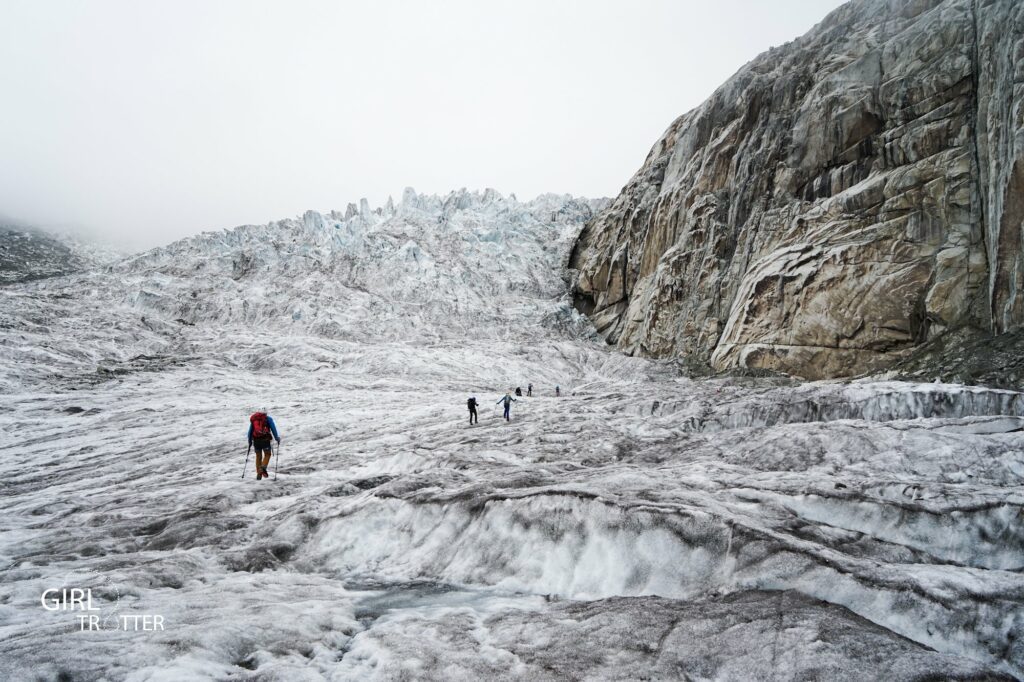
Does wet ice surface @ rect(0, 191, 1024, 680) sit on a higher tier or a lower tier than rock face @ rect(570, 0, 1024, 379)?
lower

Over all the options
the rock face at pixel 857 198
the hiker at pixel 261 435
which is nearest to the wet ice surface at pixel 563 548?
the hiker at pixel 261 435

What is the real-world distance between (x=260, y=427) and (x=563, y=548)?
29.4 feet

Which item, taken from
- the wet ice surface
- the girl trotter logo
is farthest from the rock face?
the girl trotter logo

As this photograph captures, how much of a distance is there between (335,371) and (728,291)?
33911 millimetres

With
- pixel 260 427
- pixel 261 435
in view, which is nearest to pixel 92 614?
pixel 261 435

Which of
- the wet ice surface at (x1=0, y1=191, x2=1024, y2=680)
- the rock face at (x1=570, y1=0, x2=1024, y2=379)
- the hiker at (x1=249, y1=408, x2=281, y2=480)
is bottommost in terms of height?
the wet ice surface at (x1=0, y1=191, x2=1024, y2=680)

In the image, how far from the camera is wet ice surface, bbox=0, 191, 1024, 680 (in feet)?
15.4

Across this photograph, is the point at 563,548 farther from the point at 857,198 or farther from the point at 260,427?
the point at 857,198

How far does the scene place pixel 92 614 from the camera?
5.41 metres

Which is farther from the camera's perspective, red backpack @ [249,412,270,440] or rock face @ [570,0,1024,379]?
rock face @ [570,0,1024,379]

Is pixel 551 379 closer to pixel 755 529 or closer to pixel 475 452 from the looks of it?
pixel 475 452

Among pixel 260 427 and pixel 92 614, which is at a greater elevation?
pixel 260 427

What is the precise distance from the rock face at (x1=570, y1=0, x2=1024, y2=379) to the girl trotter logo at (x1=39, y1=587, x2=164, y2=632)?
27789 millimetres

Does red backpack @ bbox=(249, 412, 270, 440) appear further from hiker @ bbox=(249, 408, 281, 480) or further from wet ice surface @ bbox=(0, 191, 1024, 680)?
wet ice surface @ bbox=(0, 191, 1024, 680)
